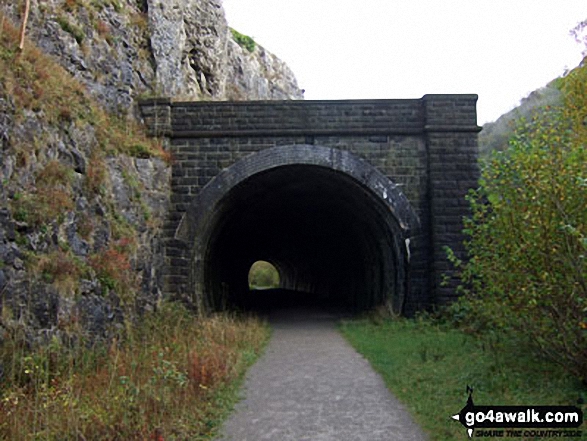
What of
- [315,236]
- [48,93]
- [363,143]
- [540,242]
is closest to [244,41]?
[315,236]

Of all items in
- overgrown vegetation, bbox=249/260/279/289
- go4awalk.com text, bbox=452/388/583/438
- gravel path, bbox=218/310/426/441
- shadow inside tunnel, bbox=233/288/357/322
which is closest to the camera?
go4awalk.com text, bbox=452/388/583/438

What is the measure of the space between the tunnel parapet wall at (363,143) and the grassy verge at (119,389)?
5020 millimetres

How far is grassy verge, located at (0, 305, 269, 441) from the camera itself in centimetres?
458

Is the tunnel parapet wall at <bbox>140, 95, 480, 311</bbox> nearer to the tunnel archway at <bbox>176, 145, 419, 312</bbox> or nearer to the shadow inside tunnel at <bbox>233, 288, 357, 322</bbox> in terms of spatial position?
the tunnel archway at <bbox>176, 145, 419, 312</bbox>

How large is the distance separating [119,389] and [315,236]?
17329mm

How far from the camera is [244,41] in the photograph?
2589 cm

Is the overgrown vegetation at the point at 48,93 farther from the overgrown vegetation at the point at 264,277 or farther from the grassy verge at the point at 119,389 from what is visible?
the overgrown vegetation at the point at 264,277

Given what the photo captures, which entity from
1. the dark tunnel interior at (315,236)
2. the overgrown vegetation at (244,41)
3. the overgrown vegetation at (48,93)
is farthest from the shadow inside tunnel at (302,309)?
the overgrown vegetation at (244,41)

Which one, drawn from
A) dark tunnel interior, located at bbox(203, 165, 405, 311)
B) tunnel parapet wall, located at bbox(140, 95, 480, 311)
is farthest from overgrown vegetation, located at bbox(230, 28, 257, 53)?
tunnel parapet wall, located at bbox(140, 95, 480, 311)

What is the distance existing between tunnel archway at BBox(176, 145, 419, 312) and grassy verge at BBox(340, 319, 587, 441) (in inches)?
142

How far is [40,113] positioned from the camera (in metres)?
7.92

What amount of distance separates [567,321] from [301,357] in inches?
176

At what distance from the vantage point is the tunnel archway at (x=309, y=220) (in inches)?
496

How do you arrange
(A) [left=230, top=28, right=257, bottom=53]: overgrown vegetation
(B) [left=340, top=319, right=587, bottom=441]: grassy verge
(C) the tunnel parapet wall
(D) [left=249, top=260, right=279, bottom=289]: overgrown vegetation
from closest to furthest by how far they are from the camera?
(B) [left=340, top=319, right=587, bottom=441]: grassy verge < (C) the tunnel parapet wall < (A) [left=230, top=28, right=257, bottom=53]: overgrown vegetation < (D) [left=249, top=260, right=279, bottom=289]: overgrown vegetation
